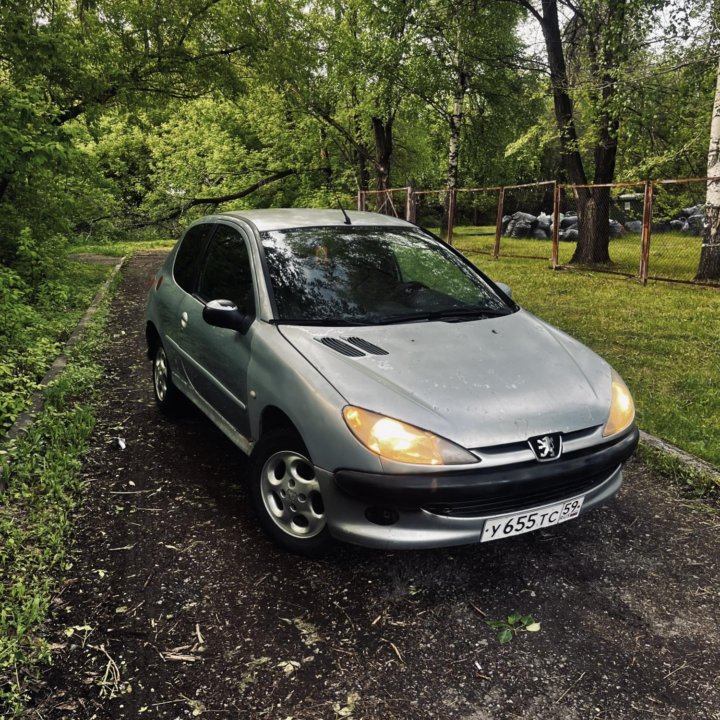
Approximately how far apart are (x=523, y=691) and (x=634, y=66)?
12.6 meters

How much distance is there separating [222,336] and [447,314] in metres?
1.31

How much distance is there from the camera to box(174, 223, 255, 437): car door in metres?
3.49

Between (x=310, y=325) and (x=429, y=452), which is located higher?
(x=310, y=325)

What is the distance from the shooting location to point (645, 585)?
9.53 feet

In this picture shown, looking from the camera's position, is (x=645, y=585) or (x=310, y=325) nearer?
(x=645, y=585)

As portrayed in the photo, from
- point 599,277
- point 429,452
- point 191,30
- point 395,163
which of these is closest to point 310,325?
point 429,452

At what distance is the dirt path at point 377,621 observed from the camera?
2240 mm

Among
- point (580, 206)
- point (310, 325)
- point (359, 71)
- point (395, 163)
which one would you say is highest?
point (359, 71)

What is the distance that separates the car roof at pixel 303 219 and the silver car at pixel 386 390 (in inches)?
1.1

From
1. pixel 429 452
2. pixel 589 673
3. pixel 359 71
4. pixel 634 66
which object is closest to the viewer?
pixel 589 673

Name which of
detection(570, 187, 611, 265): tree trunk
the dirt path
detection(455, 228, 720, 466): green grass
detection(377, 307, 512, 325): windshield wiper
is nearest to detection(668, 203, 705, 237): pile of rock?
detection(570, 187, 611, 265): tree trunk

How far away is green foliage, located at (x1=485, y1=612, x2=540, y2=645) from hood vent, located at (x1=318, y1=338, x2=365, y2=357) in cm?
131

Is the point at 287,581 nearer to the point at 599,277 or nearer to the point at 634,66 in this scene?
the point at 599,277

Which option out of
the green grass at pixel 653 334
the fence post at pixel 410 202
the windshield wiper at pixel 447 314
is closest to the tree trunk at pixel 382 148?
the fence post at pixel 410 202
